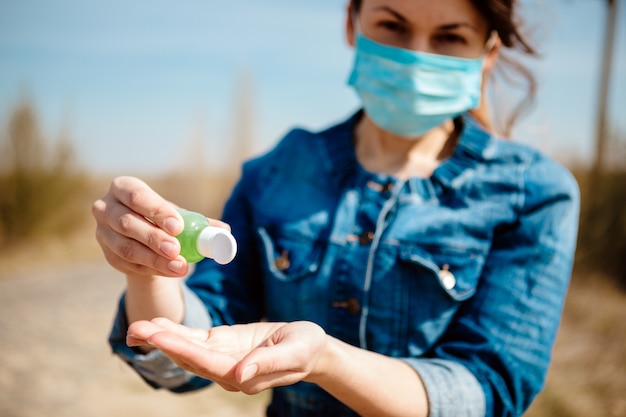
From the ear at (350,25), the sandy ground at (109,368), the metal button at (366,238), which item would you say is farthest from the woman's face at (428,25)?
the sandy ground at (109,368)

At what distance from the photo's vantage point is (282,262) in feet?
6.22

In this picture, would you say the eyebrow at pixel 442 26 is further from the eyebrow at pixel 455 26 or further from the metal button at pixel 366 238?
the metal button at pixel 366 238

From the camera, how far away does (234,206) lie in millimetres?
2055

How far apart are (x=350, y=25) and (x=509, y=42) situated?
0.56 m

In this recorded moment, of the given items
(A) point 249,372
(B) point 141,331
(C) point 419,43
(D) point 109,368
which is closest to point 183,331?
(B) point 141,331

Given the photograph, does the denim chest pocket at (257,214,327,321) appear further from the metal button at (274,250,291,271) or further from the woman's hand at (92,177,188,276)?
the woman's hand at (92,177,188,276)

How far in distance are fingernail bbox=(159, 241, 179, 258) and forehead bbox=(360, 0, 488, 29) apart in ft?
3.33

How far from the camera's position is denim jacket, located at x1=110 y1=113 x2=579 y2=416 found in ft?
5.38

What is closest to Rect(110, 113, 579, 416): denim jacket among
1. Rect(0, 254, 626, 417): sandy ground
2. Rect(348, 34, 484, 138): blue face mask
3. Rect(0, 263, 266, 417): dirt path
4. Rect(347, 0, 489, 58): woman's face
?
Rect(348, 34, 484, 138): blue face mask

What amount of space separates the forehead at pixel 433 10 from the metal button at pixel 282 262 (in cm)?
82

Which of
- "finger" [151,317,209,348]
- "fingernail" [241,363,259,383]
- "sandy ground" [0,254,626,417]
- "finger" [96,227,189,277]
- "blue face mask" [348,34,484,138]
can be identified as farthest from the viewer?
"sandy ground" [0,254,626,417]

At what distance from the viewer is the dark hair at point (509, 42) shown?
6.13 feet

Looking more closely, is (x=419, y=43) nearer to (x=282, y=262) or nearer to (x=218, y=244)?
(x=282, y=262)

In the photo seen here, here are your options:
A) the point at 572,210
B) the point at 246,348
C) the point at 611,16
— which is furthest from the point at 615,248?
the point at 246,348
